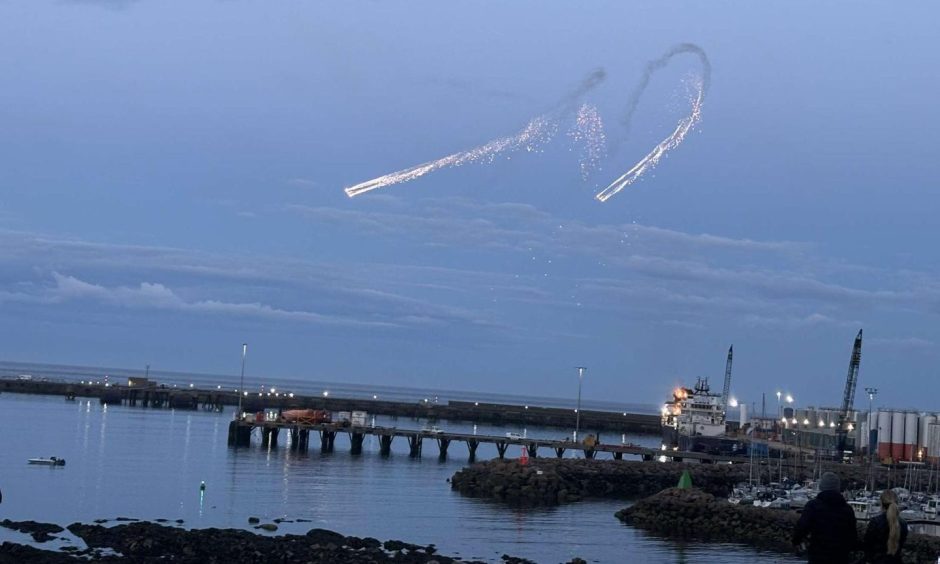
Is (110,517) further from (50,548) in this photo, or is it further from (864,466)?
(864,466)

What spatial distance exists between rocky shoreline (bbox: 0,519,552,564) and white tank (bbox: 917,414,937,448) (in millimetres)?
59837

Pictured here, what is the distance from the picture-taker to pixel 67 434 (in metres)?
98.0

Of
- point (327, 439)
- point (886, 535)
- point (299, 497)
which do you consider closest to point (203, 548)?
point (299, 497)

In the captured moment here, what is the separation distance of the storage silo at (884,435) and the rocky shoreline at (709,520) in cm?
Answer: 4187

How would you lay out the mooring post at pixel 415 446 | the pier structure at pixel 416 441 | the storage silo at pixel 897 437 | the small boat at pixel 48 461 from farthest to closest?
1. the storage silo at pixel 897 437
2. the mooring post at pixel 415 446
3. the pier structure at pixel 416 441
4. the small boat at pixel 48 461

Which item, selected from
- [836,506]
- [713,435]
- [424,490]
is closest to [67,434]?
[424,490]

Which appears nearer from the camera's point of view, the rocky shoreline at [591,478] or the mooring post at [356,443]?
the rocky shoreline at [591,478]

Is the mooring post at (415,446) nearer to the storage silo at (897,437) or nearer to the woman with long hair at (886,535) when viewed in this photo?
the storage silo at (897,437)

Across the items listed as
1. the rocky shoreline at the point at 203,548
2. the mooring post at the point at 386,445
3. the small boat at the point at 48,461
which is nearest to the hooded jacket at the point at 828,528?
the rocky shoreline at the point at 203,548

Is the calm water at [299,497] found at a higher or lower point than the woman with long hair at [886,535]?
lower

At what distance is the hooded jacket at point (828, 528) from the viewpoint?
15.2 metres

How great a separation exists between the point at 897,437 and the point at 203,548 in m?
68.7

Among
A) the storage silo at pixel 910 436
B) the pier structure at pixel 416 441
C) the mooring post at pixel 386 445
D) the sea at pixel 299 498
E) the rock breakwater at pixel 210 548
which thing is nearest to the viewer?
the rock breakwater at pixel 210 548

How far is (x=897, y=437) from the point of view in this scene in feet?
310
